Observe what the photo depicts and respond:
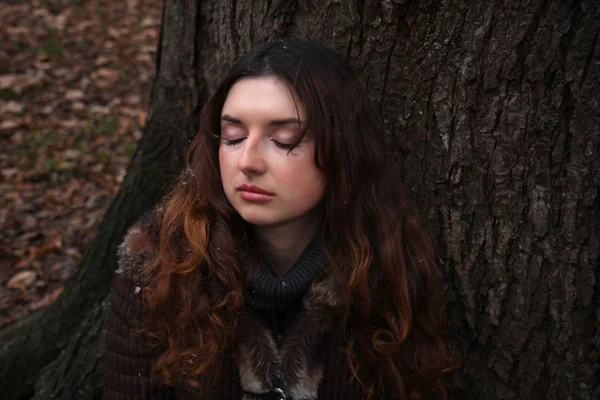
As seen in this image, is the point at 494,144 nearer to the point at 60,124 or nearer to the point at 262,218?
the point at 262,218

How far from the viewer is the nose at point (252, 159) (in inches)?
69.1

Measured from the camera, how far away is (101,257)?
2.80 metres

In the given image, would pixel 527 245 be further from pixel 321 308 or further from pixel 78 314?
pixel 78 314

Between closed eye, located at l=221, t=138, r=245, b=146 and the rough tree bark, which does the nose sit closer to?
closed eye, located at l=221, t=138, r=245, b=146

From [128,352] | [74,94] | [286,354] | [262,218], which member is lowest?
[128,352]

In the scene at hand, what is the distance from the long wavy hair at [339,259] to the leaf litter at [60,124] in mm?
1875

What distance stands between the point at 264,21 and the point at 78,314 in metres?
1.71

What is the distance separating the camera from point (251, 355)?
200 cm

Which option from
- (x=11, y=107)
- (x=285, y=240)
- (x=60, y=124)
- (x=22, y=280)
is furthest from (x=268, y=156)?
(x=11, y=107)

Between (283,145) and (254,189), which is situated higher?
(283,145)

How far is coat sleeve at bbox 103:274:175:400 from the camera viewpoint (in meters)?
2.04

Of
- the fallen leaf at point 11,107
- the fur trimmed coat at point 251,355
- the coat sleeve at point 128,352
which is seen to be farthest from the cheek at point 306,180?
the fallen leaf at point 11,107

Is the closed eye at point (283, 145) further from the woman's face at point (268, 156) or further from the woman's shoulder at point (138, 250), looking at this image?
the woman's shoulder at point (138, 250)

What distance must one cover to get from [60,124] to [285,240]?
148 inches
